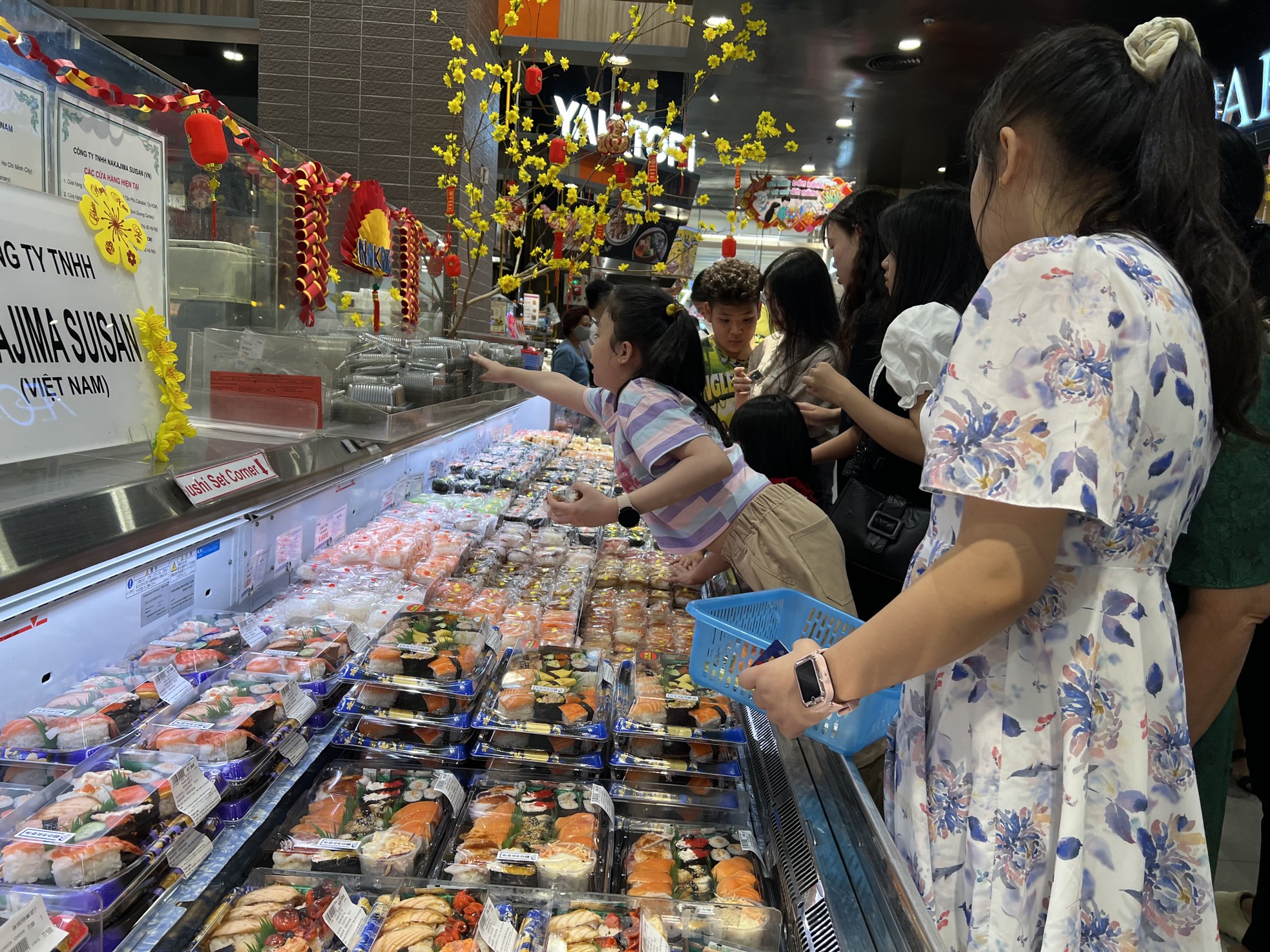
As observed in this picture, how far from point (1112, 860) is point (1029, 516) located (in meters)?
0.49

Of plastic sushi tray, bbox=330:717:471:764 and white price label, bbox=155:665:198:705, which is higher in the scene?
white price label, bbox=155:665:198:705

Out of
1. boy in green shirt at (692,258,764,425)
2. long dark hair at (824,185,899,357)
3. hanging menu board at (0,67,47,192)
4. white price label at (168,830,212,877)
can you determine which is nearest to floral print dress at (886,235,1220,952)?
white price label at (168,830,212,877)

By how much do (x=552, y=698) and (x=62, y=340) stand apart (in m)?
1.02

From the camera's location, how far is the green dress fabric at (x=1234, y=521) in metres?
1.34

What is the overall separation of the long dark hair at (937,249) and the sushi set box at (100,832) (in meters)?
1.96

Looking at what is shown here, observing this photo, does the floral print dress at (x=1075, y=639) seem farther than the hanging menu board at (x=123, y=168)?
No

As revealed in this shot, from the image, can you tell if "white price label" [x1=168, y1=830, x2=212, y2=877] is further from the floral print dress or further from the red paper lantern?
the red paper lantern

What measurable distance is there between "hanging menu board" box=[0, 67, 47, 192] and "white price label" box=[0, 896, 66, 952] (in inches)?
41.3

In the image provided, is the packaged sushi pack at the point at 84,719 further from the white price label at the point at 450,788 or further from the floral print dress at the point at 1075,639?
the floral print dress at the point at 1075,639

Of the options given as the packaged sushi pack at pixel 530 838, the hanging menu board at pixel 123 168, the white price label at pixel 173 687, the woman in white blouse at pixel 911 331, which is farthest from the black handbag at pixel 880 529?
the hanging menu board at pixel 123 168

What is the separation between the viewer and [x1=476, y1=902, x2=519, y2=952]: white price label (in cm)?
112

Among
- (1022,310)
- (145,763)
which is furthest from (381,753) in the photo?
(1022,310)

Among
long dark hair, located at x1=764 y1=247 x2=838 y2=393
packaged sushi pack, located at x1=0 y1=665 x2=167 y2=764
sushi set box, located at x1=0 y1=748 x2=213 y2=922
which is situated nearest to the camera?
sushi set box, located at x1=0 y1=748 x2=213 y2=922

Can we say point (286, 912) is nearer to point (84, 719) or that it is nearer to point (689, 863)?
point (84, 719)
